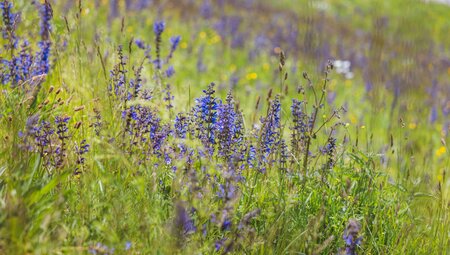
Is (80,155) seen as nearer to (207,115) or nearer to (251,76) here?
(207,115)

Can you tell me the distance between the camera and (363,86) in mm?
9641

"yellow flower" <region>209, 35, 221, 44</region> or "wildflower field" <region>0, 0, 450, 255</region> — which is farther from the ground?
"yellow flower" <region>209, 35, 221, 44</region>

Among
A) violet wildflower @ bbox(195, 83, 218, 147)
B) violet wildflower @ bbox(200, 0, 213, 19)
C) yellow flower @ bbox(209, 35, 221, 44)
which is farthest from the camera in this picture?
violet wildflower @ bbox(200, 0, 213, 19)

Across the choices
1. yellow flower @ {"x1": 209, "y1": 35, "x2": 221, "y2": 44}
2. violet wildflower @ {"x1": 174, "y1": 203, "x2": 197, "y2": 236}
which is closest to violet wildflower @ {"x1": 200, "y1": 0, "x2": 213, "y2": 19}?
yellow flower @ {"x1": 209, "y1": 35, "x2": 221, "y2": 44}

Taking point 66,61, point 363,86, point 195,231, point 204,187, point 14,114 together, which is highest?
point 363,86

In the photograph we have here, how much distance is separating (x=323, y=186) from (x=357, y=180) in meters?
0.18

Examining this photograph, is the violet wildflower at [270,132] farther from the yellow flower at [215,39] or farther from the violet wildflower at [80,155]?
the yellow flower at [215,39]

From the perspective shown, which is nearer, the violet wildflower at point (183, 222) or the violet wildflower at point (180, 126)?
the violet wildflower at point (183, 222)

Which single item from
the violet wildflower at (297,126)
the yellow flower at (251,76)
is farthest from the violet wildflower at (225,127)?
the yellow flower at (251,76)

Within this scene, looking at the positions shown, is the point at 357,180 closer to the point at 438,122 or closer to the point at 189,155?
the point at 189,155

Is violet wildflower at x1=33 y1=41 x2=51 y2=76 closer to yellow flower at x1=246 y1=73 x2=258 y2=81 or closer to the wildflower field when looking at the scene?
the wildflower field

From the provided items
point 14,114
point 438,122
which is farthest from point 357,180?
point 438,122

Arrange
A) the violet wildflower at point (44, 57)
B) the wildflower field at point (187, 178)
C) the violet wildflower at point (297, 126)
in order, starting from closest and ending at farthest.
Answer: the wildflower field at point (187, 178)
the violet wildflower at point (297, 126)
the violet wildflower at point (44, 57)

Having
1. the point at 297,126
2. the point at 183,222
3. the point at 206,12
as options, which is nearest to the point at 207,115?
the point at 297,126
